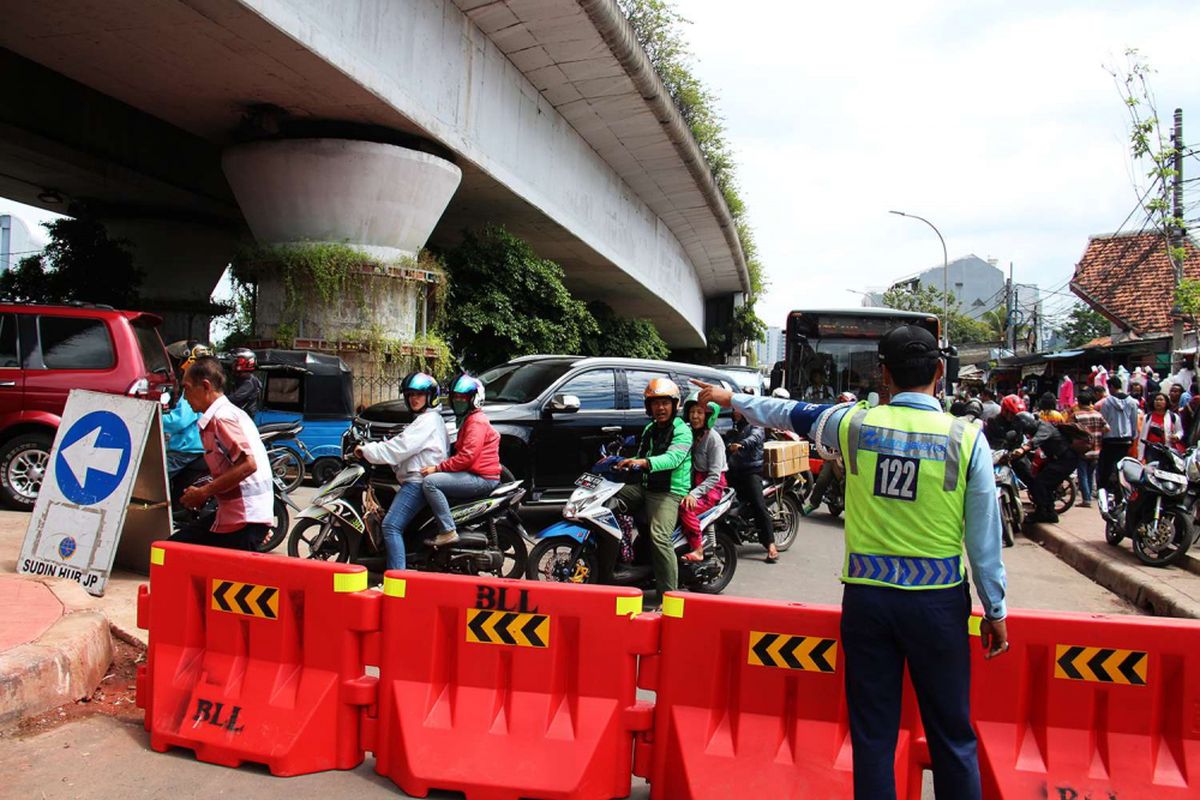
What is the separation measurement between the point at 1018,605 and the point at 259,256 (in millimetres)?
11364

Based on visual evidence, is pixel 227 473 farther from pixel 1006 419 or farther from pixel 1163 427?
pixel 1163 427

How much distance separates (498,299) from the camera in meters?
16.8

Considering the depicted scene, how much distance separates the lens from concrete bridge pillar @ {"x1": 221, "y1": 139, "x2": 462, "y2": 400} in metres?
13.4

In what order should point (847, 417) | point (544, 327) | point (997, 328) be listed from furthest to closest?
1. point (997, 328)
2. point (544, 327)
3. point (847, 417)

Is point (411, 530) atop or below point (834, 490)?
atop

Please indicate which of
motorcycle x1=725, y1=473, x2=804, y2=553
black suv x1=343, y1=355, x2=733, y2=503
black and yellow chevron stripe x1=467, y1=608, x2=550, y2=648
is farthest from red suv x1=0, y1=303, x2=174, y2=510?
black and yellow chevron stripe x1=467, y1=608, x2=550, y2=648

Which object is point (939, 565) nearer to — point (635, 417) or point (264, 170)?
point (635, 417)

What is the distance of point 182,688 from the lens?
13.3ft

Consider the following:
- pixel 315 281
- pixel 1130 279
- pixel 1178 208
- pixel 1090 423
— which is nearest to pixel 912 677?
pixel 1090 423

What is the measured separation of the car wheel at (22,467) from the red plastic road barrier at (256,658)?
537 cm

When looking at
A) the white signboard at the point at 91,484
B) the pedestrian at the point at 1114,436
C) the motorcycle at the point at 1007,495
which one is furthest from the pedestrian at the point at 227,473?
the pedestrian at the point at 1114,436

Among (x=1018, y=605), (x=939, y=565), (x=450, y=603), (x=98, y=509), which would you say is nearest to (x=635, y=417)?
(x=1018, y=605)

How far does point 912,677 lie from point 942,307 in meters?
76.2

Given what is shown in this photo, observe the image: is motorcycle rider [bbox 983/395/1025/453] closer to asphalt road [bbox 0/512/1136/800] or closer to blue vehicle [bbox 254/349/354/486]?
blue vehicle [bbox 254/349/354/486]
